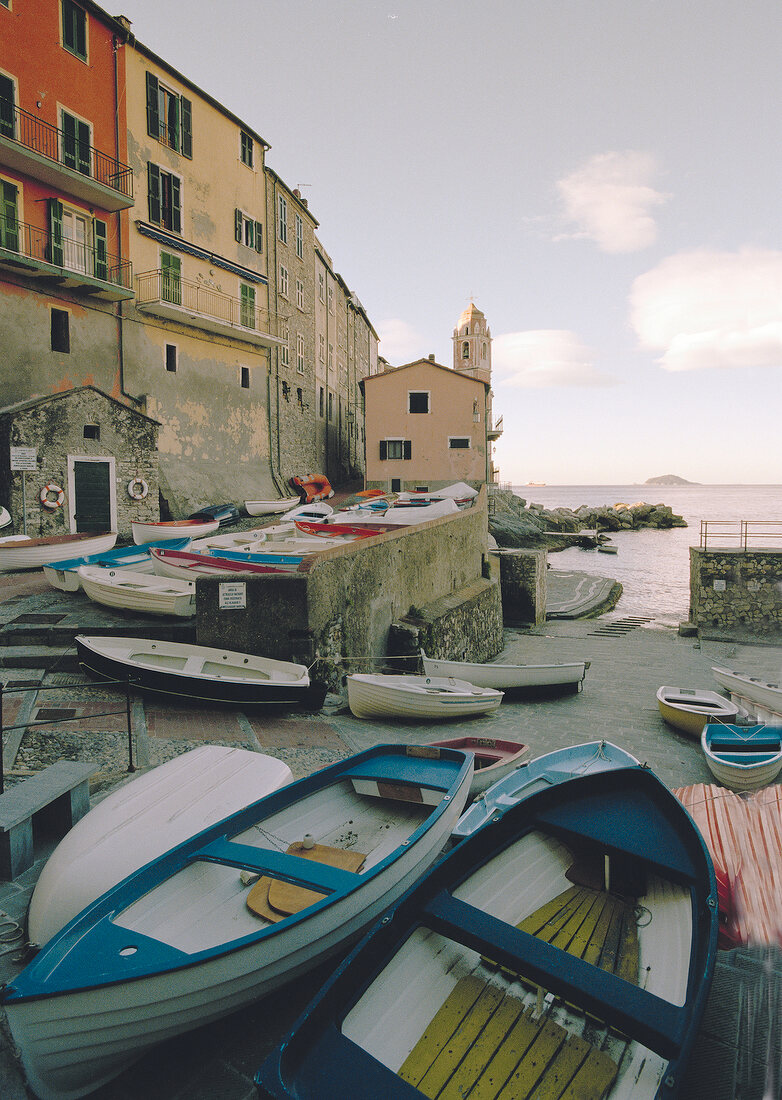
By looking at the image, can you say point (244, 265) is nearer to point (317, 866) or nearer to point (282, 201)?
point (282, 201)

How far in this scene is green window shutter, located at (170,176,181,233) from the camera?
66.8 ft

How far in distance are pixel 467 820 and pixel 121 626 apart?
5.99m

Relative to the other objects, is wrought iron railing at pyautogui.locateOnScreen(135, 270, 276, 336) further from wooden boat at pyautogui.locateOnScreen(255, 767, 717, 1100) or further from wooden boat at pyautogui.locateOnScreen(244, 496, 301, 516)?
wooden boat at pyautogui.locateOnScreen(255, 767, 717, 1100)

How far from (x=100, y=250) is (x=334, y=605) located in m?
14.9

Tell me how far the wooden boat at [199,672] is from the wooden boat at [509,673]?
3.65 meters

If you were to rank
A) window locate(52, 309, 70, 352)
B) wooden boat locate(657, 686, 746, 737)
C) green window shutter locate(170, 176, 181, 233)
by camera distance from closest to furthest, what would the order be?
wooden boat locate(657, 686, 746, 737) → window locate(52, 309, 70, 352) → green window shutter locate(170, 176, 181, 233)

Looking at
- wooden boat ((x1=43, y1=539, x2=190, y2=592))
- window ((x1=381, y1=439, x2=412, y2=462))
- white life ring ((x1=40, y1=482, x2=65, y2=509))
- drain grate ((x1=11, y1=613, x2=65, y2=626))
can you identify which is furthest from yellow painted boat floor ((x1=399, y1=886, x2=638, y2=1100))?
window ((x1=381, y1=439, x2=412, y2=462))

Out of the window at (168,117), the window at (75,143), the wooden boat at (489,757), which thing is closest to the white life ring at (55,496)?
the window at (75,143)

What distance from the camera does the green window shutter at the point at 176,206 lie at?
20.4 metres

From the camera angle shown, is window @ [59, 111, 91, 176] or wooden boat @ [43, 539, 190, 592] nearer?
wooden boat @ [43, 539, 190, 592]

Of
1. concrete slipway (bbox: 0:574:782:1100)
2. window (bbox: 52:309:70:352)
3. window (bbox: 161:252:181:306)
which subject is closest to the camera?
concrete slipway (bbox: 0:574:782:1100)

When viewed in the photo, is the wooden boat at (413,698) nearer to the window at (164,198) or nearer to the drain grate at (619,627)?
the drain grate at (619,627)

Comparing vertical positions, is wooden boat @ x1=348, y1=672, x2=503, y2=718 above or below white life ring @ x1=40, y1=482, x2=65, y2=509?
below

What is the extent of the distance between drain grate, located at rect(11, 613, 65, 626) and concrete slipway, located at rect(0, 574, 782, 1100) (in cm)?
12
